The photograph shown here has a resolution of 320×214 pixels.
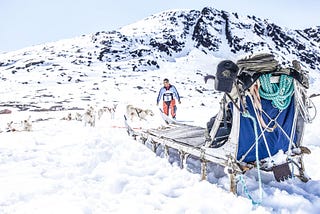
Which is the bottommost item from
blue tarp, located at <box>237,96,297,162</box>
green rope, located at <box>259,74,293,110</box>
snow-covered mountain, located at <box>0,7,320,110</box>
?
blue tarp, located at <box>237,96,297,162</box>

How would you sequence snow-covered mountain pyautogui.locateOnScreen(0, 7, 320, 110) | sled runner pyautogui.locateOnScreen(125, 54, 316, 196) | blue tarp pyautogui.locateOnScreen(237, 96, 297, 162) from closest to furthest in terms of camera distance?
sled runner pyautogui.locateOnScreen(125, 54, 316, 196), blue tarp pyautogui.locateOnScreen(237, 96, 297, 162), snow-covered mountain pyautogui.locateOnScreen(0, 7, 320, 110)

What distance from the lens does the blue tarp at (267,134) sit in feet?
14.8

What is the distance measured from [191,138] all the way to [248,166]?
2.24 m

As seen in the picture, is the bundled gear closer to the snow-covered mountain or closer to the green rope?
the green rope

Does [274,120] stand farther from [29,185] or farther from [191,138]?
[29,185]

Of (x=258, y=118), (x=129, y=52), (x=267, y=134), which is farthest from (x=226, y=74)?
(x=129, y=52)

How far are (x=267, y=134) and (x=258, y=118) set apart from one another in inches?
14.8

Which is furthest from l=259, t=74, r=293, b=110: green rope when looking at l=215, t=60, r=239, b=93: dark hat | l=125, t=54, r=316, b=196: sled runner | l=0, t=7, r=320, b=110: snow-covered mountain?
l=0, t=7, r=320, b=110: snow-covered mountain

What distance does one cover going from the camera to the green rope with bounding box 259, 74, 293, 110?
4.41m

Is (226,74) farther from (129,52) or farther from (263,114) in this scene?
(129,52)

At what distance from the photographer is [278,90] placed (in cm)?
449

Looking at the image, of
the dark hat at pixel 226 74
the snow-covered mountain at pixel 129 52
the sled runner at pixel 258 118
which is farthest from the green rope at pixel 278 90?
the snow-covered mountain at pixel 129 52

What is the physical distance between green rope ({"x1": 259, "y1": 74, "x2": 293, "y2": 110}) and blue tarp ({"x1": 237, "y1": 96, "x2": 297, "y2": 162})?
10cm

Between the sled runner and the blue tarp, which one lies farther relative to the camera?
the blue tarp
